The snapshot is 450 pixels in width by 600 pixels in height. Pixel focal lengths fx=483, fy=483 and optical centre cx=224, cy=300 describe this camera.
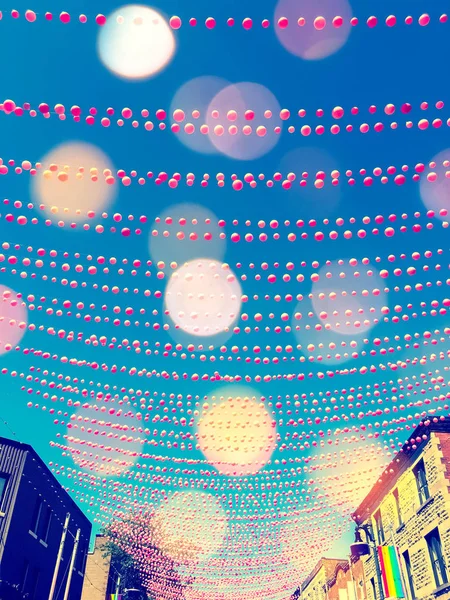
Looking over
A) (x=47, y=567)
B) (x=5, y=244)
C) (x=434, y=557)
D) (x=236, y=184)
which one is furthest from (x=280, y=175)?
(x=47, y=567)

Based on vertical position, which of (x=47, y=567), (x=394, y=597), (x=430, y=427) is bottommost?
Result: (x=394, y=597)

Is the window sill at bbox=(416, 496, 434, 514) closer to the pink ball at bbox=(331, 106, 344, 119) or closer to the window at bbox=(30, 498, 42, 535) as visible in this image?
the pink ball at bbox=(331, 106, 344, 119)

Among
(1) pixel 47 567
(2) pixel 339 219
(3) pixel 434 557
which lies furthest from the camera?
(1) pixel 47 567

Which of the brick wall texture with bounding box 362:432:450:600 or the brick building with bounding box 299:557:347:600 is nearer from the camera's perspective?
the brick wall texture with bounding box 362:432:450:600

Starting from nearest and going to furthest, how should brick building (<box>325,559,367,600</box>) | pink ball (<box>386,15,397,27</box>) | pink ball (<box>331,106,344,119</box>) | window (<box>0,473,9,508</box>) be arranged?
pink ball (<box>386,15,397,27</box>), pink ball (<box>331,106,344,119</box>), window (<box>0,473,9,508</box>), brick building (<box>325,559,367,600</box>)

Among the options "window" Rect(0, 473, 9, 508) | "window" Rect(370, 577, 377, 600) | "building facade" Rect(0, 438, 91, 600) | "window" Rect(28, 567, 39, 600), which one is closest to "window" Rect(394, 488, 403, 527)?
"window" Rect(370, 577, 377, 600)

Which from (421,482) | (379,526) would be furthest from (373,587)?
(421,482)

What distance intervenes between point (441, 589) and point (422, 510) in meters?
2.52

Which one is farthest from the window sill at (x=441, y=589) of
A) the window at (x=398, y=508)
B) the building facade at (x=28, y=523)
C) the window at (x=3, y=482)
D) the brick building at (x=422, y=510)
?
the window at (x=3, y=482)

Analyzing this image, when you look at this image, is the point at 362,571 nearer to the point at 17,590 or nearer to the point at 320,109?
the point at 17,590

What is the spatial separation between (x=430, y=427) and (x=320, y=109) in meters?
14.2

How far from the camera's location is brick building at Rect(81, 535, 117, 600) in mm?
33491

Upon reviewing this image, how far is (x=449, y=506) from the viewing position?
15148 millimetres

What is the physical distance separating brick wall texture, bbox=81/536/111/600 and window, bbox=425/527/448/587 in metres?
25.7
